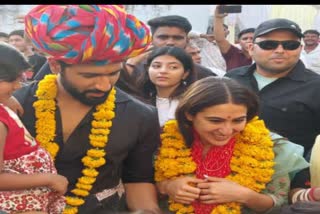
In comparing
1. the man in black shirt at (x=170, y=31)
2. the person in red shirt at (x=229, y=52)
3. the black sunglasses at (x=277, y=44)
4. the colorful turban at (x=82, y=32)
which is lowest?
the person in red shirt at (x=229, y=52)

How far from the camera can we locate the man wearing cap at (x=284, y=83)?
12.0 feet

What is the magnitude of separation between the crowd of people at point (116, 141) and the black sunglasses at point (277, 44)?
994 mm

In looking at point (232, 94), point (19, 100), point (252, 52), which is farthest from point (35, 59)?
point (232, 94)

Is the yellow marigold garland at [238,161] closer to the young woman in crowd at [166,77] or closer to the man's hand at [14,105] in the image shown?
the man's hand at [14,105]

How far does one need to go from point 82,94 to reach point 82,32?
1.05 feet

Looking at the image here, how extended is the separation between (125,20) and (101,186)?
0.81 m

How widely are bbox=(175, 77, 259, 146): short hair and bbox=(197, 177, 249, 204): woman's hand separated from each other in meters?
0.25

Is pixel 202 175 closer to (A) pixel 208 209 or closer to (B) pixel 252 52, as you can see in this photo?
(A) pixel 208 209

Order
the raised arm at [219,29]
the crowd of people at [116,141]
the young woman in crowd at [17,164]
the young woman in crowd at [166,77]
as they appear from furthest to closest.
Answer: the raised arm at [219,29]
the young woman in crowd at [166,77]
the crowd of people at [116,141]
the young woman in crowd at [17,164]

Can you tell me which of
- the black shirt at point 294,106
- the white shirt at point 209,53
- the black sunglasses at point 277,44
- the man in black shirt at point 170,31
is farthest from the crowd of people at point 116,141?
the white shirt at point 209,53

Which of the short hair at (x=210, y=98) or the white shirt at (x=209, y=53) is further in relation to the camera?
the white shirt at (x=209, y=53)

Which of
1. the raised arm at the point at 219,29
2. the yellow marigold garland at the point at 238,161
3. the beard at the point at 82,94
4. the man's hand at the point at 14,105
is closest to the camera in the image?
the man's hand at the point at 14,105

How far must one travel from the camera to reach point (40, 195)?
2506 millimetres

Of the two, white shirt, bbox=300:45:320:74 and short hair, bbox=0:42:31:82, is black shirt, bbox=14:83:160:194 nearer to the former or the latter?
short hair, bbox=0:42:31:82
